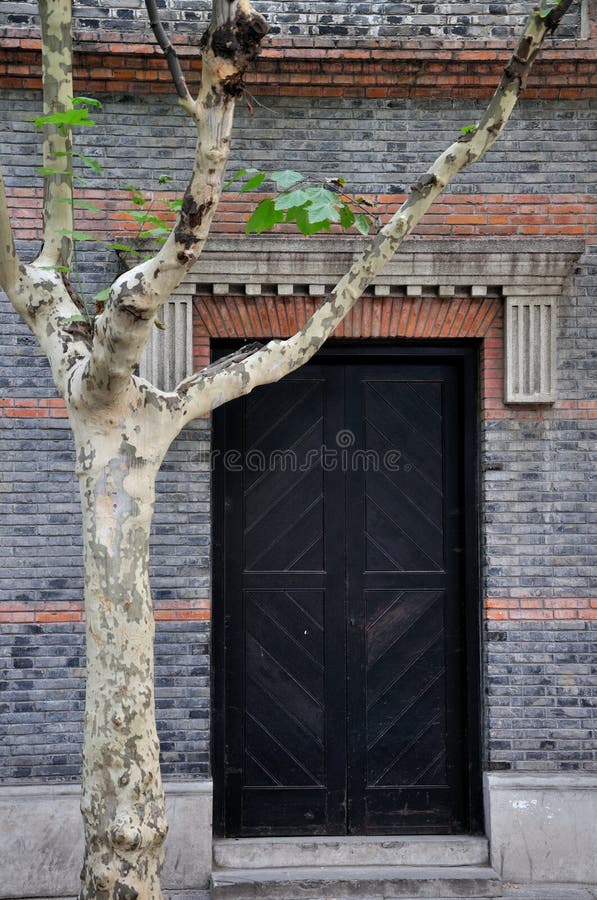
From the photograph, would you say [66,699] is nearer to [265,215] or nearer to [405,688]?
[405,688]

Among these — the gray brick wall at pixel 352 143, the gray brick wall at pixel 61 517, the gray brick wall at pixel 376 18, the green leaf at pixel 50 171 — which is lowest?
the gray brick wall at pixel 61 517

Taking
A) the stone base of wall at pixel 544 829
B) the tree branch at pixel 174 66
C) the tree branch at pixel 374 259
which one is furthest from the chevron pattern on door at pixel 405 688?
the tree branch at pixel 174 66

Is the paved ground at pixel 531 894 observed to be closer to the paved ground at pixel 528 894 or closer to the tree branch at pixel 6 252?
the paved ground at pixel 528 894

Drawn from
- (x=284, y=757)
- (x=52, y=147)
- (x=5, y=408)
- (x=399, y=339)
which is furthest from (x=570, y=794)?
(x=52, y=147)

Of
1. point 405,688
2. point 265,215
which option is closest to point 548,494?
point 405,688

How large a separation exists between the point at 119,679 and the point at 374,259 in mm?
2183

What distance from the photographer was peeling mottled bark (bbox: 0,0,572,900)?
3.87m

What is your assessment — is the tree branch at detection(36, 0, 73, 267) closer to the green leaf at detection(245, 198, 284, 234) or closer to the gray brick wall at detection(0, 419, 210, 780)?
the green leaf at detection(245, 198, 284, 234)

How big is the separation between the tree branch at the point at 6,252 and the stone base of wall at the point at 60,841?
11.4 feet

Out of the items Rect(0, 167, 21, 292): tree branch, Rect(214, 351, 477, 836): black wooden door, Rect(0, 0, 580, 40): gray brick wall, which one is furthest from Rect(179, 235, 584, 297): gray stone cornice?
Rect(0, 167, 21, 292): tree branch

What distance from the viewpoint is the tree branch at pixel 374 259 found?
4.29m

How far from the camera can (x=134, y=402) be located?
4152 millimetres

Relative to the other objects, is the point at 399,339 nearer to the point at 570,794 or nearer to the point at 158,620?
the point at 158,620

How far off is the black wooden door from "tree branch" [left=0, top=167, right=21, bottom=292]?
8.23 feet
